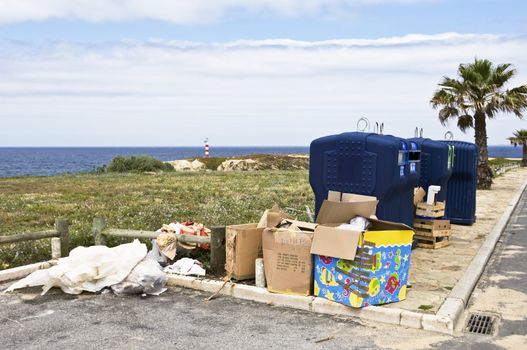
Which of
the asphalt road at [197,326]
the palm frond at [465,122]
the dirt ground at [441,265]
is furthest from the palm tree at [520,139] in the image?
the asphalt road at [197,326]

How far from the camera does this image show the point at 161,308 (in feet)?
21.0

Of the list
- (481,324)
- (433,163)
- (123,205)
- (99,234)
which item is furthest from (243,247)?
(123,205)

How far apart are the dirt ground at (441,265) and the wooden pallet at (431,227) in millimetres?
281

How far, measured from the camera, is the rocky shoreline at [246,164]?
144 feet

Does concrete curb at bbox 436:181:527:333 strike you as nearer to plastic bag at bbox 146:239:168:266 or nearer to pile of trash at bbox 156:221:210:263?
pile of trash at bbox 156:221:210:263

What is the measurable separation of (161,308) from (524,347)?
3.71m

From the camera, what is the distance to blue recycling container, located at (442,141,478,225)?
42.4ft

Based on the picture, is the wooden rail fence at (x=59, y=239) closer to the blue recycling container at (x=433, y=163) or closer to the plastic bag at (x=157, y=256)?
the plastic bag at (x=157, y=256)

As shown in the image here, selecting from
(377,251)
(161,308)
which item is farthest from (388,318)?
(161,308)

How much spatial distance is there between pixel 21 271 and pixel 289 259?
3.68 metres

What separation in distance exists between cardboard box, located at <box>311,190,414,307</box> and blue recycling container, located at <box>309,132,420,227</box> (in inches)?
54.9

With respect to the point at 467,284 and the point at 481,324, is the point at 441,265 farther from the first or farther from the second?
the point at 481,324

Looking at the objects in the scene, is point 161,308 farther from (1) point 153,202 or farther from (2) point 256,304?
(1) point 153,202

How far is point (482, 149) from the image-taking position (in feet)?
81.9
